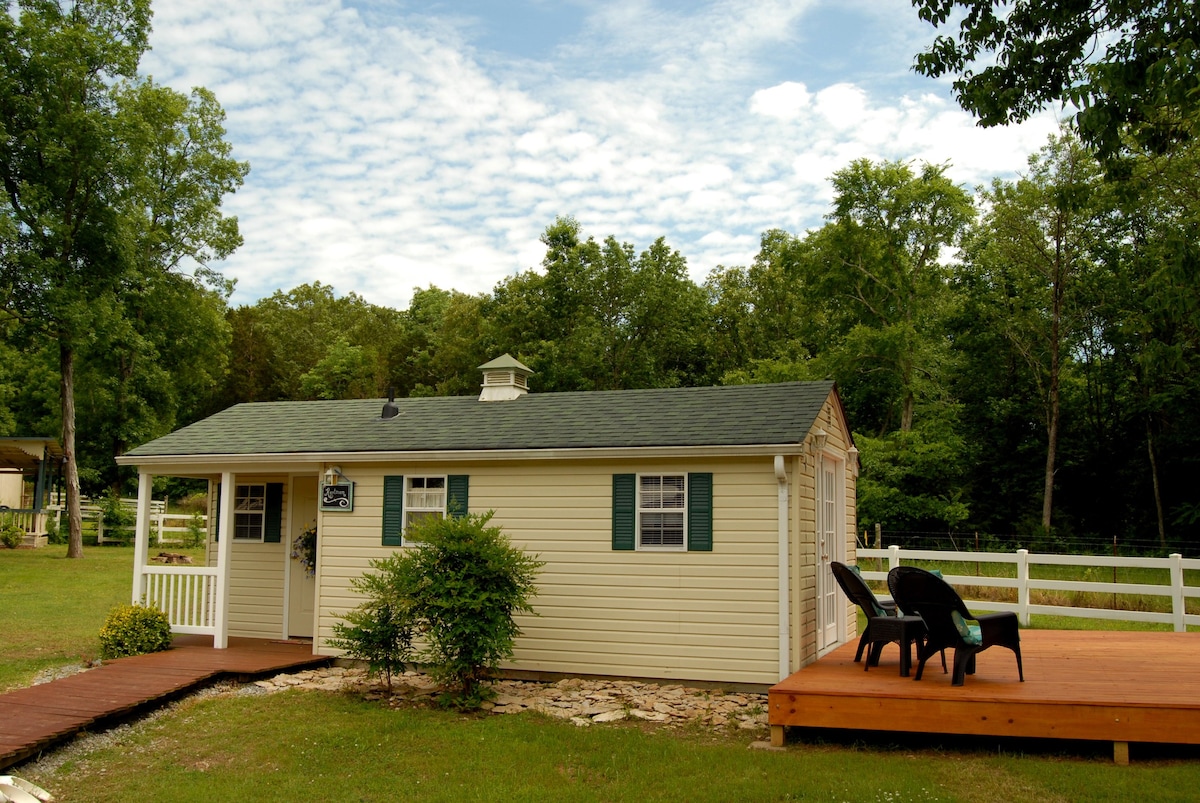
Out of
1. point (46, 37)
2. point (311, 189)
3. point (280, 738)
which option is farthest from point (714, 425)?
point (46, 37)

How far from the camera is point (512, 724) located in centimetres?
796

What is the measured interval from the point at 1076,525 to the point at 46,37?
29598mm

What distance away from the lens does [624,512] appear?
9.82m

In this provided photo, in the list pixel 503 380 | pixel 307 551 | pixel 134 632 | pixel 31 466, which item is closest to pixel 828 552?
pixel 503 380

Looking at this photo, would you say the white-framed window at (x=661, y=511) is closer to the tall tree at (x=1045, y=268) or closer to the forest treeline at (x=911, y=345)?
the forest treeline at (x=911, y=345)

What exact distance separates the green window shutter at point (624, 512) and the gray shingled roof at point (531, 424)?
45cm

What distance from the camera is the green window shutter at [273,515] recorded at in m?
11.9

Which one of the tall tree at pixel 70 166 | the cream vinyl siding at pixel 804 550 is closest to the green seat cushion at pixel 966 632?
the cream vinyl siding at pixel 804 550

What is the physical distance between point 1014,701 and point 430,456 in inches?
250

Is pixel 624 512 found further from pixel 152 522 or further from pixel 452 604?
pixel 152 522

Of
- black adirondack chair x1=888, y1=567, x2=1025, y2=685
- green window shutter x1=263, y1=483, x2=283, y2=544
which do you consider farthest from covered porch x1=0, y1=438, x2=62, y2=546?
black adirondack chair x1=888, y1=567, x2=1025, y2=685

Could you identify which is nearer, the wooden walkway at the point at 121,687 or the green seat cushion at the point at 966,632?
the wooden walkway at the point at 121,687

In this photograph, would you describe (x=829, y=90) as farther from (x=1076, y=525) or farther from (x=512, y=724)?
(x=1076, y=525)

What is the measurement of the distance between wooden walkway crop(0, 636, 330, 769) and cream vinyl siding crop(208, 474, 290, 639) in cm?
47
